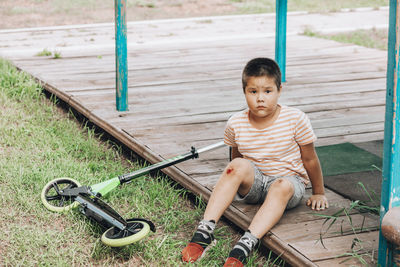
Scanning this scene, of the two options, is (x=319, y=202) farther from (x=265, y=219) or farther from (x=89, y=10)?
(x=89, y=10)

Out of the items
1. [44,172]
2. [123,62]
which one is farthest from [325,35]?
[44,172]

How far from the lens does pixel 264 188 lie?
272 cm

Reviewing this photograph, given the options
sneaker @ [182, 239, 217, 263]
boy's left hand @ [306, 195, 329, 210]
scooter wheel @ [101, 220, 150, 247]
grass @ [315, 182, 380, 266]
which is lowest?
sneaker @ [182, 239, 217, 263]

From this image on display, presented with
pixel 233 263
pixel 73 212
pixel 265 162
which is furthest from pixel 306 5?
pixel 233 263

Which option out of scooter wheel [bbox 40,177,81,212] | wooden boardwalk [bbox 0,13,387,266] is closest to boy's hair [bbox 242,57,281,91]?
wooden boardwalk [bbox 0,13,387,266]

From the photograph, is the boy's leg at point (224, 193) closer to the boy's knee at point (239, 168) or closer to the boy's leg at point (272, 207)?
the boy's knee at point (239, 168)

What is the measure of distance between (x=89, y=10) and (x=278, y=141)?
36.3ft

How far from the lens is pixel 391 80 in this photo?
201 centimetres

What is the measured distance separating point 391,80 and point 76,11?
38.1 feet

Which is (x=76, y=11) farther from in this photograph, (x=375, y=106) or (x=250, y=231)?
(x=250, y=231)

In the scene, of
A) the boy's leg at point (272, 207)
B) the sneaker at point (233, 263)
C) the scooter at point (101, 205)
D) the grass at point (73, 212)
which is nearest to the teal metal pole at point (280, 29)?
the grass at point (73, 212)

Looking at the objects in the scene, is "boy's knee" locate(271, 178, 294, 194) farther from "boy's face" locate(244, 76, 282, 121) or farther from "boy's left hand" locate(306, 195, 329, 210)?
"boy's face" locate(244, 76, 282, 121)

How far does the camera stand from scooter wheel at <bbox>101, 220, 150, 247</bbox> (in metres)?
2.44

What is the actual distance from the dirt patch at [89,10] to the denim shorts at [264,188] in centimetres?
908
